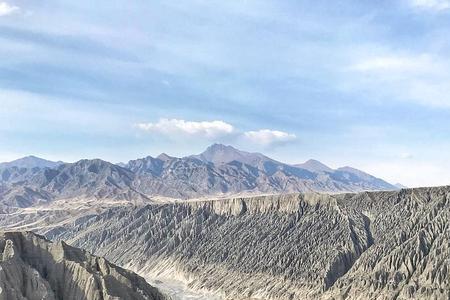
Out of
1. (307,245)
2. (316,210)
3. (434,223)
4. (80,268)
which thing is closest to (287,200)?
(316,210)

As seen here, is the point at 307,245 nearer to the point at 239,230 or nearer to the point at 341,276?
the point at 341,276

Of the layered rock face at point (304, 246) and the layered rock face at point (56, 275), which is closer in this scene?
the layered rock face at point (56, 275)

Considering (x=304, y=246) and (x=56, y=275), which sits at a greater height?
(x=56, y=275)

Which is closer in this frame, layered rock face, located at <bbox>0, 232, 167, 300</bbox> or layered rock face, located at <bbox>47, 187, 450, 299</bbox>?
layered rock face, located at <bbox>0, 232, 167, 300</bbox>

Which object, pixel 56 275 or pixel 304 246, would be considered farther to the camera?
pixel 304 246
